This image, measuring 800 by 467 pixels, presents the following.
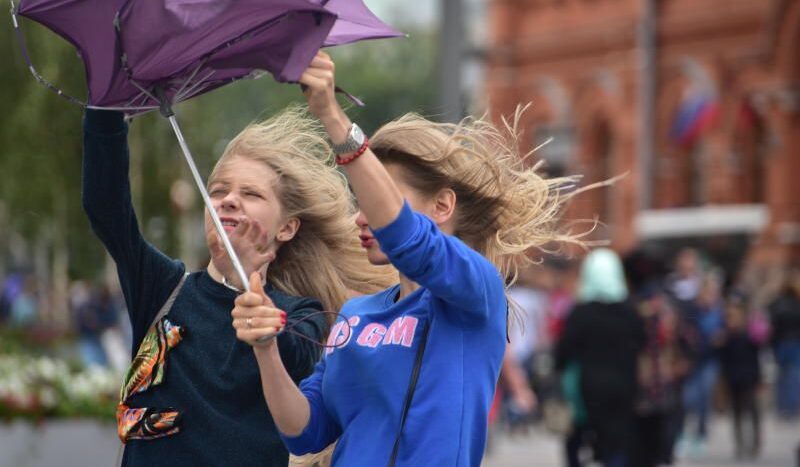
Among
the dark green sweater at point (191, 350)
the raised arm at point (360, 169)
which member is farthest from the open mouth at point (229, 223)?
the raised arm at point (360, 169)

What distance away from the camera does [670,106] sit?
130 ft

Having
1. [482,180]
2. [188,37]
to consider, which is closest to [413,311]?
[482,180]

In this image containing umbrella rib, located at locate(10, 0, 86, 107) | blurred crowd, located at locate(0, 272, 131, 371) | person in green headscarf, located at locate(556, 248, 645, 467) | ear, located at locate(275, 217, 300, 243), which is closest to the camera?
umbrella rib, located at locate(10, 0, 86, 107)

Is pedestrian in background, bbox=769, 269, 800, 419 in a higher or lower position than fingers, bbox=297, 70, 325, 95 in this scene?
lower

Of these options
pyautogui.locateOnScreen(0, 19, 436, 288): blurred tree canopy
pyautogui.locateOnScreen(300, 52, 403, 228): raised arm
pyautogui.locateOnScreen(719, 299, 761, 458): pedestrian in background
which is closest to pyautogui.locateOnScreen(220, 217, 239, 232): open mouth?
pyautogui.locateOnScreen(300, 52, 403, 228): raised arm

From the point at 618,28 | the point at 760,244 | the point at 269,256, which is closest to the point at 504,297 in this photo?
the point at 269,256

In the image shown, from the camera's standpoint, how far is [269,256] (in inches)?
169

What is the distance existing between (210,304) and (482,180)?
2.60 ft

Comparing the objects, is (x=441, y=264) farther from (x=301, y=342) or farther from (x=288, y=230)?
(x=288, y=230)

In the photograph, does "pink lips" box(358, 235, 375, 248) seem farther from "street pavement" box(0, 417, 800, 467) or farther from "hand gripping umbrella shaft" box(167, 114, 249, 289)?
"street pavement" box(0, 417, 800, 467)

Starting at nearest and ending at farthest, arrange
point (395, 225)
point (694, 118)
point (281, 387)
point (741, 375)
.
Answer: point (395, 225) → point (281, 387) → point (741, 375) → point (694, 118)

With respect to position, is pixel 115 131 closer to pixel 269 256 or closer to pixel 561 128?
pixel 269 256

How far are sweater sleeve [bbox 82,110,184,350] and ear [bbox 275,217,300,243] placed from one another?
268 mm

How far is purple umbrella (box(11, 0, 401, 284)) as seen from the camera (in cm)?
339
